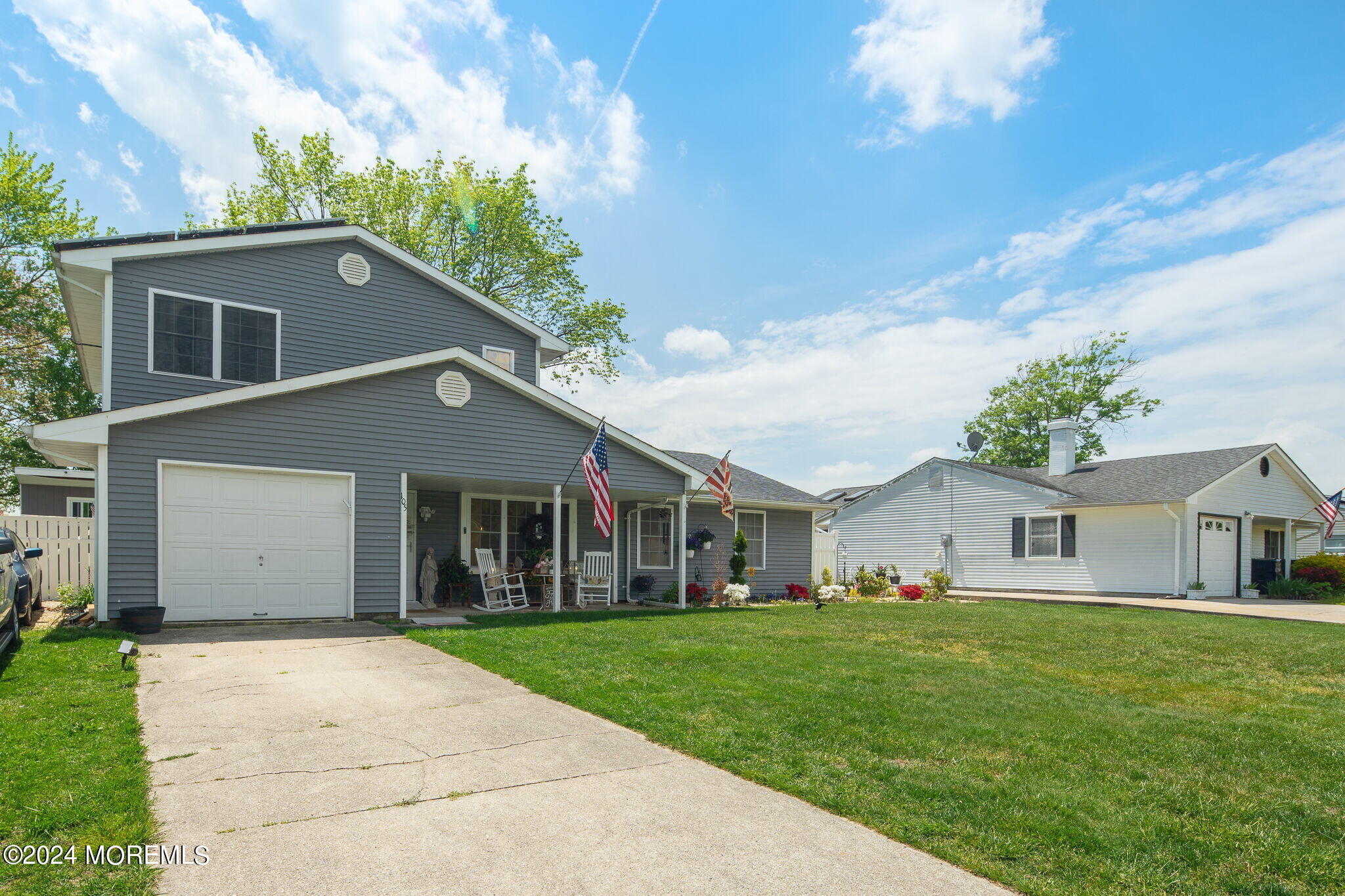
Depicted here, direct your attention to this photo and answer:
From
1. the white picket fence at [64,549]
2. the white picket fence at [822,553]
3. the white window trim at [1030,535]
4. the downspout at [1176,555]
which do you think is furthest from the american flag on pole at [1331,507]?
the white picket fence at [64,549]

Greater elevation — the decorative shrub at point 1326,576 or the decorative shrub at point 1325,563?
the decorative shrub at point 1325,563

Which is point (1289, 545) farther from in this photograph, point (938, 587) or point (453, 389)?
point (453, 389)

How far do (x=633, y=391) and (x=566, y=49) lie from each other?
15.2m

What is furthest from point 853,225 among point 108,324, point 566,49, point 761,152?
point 108,324

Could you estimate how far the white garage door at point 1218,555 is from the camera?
20.9m

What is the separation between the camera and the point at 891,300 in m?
20.4

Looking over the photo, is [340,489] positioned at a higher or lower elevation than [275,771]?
higher

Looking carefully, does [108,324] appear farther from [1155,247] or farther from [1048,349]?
[1048,349]

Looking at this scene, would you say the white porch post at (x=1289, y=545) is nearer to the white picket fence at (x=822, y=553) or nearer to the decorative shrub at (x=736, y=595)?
the white picket fence at (x=822, y=553)

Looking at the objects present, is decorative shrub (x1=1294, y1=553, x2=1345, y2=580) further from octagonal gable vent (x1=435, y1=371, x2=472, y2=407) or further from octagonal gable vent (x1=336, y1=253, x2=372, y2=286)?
octagonal gable vent (x1=336, y1=253, x2=372, y2=286)

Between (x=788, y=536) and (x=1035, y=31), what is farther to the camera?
(x=788, y=536)

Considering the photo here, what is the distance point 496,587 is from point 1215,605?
56.4ft

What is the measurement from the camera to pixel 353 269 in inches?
544

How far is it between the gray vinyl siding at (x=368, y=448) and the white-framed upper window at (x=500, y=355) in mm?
3238
